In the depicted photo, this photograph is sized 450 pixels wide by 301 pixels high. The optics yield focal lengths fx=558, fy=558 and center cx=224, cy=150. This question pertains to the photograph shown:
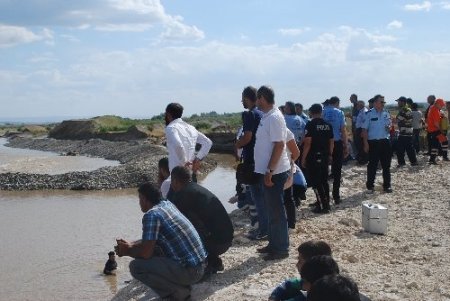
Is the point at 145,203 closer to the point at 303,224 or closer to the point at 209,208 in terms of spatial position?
the point at 209,208

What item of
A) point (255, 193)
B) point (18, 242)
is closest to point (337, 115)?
point (255, 193)

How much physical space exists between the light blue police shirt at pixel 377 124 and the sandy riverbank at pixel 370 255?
1.25m

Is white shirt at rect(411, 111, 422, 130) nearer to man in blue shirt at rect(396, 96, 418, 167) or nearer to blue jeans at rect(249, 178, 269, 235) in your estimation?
man in blue shirt at rect(396, 96, 418, 167)

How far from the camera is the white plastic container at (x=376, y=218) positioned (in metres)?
8.04

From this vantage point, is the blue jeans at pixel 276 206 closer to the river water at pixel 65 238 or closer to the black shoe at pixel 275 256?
the black shoe at pixel 275 256

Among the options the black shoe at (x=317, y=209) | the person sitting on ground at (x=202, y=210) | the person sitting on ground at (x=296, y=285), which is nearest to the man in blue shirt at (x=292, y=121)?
the black shoe at (x=317, y=209)

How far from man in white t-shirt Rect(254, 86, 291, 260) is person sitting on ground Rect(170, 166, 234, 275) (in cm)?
62

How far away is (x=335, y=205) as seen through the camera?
1047 cm

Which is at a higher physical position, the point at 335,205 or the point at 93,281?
the point at 335,205

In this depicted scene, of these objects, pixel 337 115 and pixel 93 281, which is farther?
pixel 337 115

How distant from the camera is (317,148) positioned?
9062 millimetres

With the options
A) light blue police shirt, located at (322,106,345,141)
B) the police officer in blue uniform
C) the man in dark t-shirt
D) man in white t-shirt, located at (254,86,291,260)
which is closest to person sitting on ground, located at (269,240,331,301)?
man in white t-shirt, located at (254,86,291,260)

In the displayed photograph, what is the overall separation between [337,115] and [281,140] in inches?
178

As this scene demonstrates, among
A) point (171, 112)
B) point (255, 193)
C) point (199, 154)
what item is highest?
point (171, 112)
